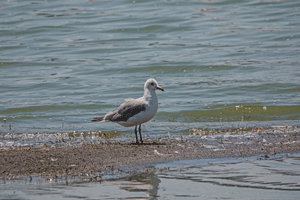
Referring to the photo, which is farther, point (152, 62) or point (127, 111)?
point (152, 62)

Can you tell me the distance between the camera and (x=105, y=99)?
1589 cm

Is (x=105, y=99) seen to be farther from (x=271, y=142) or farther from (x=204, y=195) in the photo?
(x=204, y=195)

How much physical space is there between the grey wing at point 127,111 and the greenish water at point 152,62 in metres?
2.14

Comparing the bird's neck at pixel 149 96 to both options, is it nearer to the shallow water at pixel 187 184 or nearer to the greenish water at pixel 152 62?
the shallow water at pixel 187 184

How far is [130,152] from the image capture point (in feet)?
28.3

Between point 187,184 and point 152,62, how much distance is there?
46.0 ft

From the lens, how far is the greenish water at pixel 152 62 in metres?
13.8

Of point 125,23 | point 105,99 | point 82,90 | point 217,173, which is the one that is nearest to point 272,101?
point 105,99

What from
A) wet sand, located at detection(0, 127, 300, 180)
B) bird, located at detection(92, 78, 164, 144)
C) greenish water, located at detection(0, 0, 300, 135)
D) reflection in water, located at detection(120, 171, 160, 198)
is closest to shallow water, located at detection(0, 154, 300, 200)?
reflection in water, located at detection(120, 171, 160, 198)

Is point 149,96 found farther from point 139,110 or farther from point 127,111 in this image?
point 127,111

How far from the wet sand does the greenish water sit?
192cm

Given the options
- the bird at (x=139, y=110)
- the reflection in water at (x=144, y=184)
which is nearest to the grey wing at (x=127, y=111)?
the bird at (x=139, y=110)

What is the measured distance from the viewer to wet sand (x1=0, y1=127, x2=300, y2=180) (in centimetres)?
746

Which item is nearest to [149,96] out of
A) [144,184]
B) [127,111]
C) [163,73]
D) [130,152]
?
[127,111]
